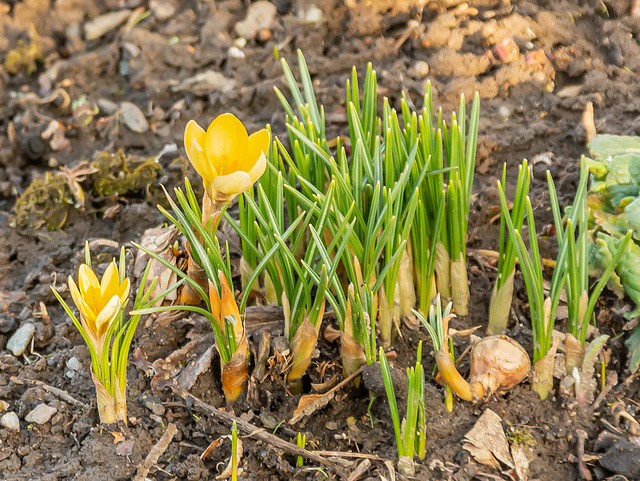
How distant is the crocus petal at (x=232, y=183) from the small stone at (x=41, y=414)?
831 mm

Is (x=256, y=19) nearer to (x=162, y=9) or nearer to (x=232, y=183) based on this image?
(x=162, y=9)

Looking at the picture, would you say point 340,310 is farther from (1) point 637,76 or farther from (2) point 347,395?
(1) point 637,76

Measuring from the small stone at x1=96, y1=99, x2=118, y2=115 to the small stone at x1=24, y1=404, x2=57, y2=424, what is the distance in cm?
166

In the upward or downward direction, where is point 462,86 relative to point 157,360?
upward

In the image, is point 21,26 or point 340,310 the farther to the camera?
point 21,26

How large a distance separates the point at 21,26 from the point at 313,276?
2.70 m

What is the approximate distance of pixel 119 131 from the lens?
295 cm

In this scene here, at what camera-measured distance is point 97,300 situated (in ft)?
5.22

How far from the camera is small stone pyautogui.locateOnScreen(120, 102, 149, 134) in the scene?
2.95 m

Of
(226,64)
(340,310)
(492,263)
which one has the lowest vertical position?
(492,263)

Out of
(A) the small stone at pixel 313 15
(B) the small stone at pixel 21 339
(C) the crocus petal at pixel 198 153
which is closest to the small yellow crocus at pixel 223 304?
(C) the crocus petal at pixel 198 153

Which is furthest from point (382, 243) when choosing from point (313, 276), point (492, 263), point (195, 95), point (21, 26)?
point (21, 26)

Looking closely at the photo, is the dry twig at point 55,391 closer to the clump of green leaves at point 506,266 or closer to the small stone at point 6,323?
the small stone at point 6,323

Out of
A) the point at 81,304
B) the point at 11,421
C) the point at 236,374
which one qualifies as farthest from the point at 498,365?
the point at 11,421
